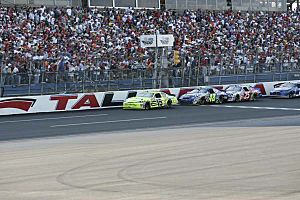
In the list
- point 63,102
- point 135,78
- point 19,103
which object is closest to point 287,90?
point 135,78

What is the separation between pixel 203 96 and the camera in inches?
1409

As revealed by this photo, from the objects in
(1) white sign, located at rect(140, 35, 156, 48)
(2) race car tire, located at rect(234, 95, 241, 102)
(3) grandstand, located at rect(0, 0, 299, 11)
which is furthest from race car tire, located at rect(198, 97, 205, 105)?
(3) grandstand, located at rect(0, 0, 299, 11)

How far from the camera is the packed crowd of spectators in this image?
34281 millimetres

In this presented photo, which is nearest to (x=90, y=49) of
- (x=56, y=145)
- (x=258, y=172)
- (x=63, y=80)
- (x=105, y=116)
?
(x=63, y=80)

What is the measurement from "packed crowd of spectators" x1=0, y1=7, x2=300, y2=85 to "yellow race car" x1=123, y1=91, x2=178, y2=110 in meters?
2.53

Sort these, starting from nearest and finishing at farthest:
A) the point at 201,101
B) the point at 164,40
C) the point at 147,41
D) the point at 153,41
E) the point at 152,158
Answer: the point at 152,158 → the point at 201,101 → the point at 153,41 → the point at 147,41 → the point at 164,40

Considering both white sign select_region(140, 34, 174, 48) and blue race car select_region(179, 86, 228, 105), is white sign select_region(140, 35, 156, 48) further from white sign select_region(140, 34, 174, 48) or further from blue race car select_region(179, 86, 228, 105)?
blue race car select_region(179, 86, 228, 105)

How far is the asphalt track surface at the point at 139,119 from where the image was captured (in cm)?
2330

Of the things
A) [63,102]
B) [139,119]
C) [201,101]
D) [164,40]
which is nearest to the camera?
[139,119]

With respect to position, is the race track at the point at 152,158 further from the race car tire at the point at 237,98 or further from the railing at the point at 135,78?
the race car tire at the point at 237,98

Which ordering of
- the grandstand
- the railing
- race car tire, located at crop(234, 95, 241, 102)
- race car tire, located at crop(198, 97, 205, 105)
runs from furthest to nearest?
1. the grandstand
2. race car tire, located at crop(234, 95, 241, 102)
3. race car tire, located at crop(198, 97, 205, 105)
4. the railing

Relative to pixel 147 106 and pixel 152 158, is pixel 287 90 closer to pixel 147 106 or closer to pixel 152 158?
pixel 147 106

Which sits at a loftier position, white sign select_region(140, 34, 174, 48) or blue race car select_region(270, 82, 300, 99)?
white sign select_region(140, 34, 174, 48)

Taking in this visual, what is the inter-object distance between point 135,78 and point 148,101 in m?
3.29
